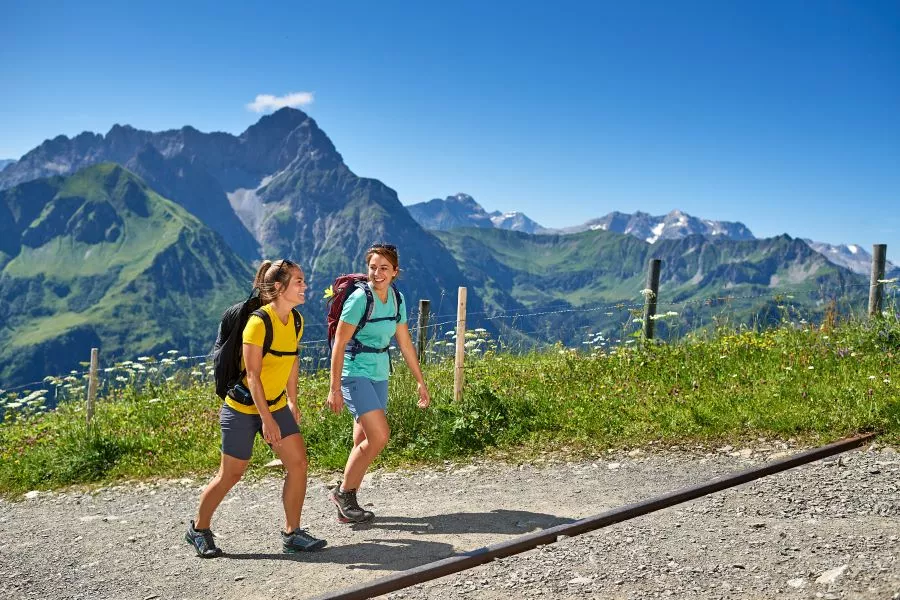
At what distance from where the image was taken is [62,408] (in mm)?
12922

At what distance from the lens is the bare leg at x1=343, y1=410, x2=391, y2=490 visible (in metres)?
6.02

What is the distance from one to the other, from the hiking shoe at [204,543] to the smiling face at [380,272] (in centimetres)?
242

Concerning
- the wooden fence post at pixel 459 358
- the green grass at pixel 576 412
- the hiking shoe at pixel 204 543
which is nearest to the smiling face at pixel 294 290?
the hiking shoe at pixel 204 543

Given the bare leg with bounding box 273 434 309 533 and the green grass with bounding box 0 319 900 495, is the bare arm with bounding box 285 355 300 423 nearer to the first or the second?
the bare leg with bounding box 273 434 309 533

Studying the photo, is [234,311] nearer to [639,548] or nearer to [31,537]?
[639,548]

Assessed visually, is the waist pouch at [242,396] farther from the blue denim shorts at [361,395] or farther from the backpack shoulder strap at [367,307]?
the backpack shoulder strap at [367,307]

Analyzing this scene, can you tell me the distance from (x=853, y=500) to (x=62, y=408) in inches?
478

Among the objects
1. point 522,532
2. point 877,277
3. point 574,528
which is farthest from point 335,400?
point 877,277

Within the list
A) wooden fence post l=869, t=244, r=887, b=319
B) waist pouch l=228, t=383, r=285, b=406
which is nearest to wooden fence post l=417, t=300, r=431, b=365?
wooden fence post l=869, t=244, r=887, b=319

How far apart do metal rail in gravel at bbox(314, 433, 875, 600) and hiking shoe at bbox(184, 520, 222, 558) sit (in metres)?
1.63

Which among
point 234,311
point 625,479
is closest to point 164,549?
point 234,311

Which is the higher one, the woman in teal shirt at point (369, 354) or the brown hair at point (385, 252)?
the brown hair at point (385, 252)

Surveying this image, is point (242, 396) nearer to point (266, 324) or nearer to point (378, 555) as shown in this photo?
point (266, 324)

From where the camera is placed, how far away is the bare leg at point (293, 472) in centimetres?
561
